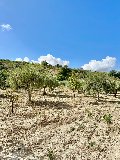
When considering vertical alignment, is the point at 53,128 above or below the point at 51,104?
below

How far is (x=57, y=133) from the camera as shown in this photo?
41.9 metres

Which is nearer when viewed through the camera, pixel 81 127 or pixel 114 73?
pixel 81 127

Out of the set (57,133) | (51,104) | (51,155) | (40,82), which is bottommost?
(51,155)

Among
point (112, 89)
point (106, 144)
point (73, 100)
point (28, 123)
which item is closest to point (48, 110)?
point (28, 123)

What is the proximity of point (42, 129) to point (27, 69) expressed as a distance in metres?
24.0

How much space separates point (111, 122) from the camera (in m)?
48.6

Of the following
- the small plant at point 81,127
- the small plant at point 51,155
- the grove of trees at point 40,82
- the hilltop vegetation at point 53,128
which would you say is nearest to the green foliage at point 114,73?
the grove of trees at point 40,82

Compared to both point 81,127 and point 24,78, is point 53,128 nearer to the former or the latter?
point 81,127

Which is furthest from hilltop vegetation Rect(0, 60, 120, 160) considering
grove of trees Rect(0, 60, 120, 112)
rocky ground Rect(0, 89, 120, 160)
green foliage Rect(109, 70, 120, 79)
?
green foliage Rect(109, 70, 120, 79)

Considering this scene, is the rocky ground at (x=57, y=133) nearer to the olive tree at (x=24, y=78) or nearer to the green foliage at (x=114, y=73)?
the olive tree at (x=24, y=78)

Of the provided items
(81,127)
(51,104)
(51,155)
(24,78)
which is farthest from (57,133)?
(24,78)

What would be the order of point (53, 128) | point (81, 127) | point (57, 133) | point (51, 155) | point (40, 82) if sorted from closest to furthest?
1. point (51, 155)
2. point (57, 133)
3. point (53, 128)
4. point (81, 127)
5. point (40, 82)

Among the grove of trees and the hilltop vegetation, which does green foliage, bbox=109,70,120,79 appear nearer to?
the grove of trees

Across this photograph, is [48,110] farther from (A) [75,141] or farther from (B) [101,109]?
(A) [75,141]
